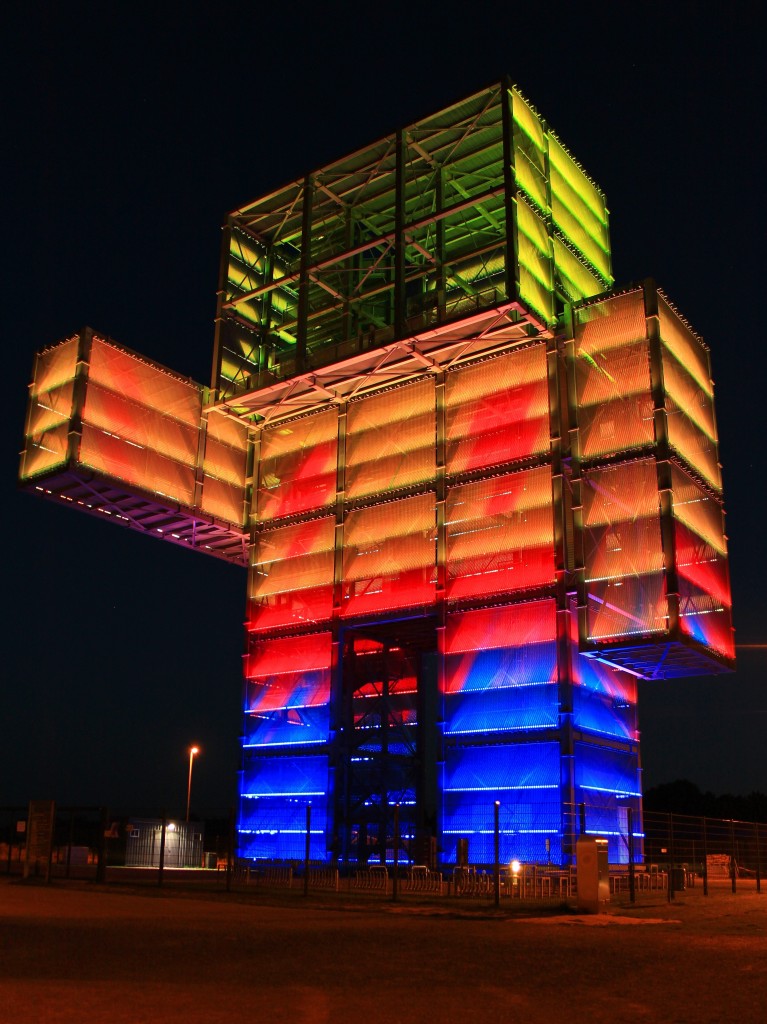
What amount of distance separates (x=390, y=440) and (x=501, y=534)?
7.76 m

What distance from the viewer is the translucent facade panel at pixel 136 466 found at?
42875 millimetres

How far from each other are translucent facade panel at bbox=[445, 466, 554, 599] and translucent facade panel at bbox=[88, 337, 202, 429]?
45.0ft

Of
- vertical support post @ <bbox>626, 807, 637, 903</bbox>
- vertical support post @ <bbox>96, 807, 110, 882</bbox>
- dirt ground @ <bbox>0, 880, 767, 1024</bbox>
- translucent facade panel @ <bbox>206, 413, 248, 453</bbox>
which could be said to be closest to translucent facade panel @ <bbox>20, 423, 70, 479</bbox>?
translucent facade panel @ <bbox>206, 413, 248, 453</bbox>

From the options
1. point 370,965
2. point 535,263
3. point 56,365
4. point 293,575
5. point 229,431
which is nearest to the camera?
point 370,965

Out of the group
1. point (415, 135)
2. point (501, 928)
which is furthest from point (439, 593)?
point (501, 928)

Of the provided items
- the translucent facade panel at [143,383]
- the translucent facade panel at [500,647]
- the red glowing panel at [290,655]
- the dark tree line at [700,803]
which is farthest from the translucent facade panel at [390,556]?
the dark tree line at [700,803]

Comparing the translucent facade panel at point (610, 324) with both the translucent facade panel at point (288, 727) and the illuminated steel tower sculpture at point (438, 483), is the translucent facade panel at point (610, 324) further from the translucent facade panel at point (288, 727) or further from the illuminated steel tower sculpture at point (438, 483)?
the translucent facade panel at point (288, 727)

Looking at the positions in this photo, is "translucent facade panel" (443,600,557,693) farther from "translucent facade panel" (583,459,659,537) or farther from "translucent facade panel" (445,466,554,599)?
"translucent facade panel" (583,459,659,537)

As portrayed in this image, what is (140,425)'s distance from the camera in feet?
149

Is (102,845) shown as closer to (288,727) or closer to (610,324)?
(288,727)

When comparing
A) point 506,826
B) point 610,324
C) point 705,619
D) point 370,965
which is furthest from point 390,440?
point 370,965

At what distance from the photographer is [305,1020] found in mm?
8828

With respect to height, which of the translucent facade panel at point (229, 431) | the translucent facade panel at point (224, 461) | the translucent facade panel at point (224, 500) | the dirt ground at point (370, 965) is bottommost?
the dirt ground at point (370, 965)

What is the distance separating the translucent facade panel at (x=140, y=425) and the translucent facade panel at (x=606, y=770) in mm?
22005
